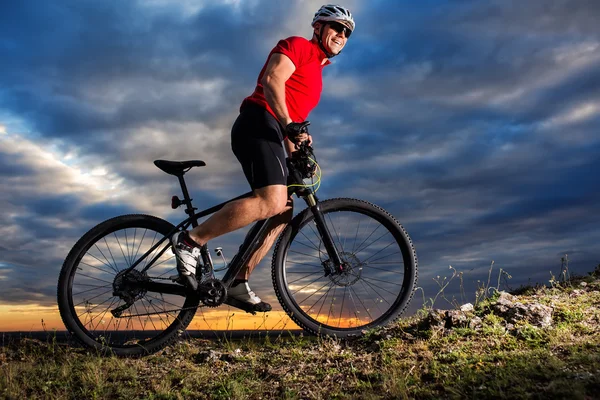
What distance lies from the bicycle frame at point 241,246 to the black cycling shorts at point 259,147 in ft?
1.24

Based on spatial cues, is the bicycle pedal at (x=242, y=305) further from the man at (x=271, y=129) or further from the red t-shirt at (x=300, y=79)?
the red t-shirt at (x=300, y=79)

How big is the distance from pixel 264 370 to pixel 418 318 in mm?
1703

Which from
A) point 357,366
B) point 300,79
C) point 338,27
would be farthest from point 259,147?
point 357,366

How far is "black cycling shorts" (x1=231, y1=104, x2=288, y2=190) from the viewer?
4.87 meters

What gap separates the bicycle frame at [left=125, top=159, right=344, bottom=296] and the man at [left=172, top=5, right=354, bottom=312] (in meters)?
0.12

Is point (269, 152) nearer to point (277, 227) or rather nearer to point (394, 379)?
point (277, 227)

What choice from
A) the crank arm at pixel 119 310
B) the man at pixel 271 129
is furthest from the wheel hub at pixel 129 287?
the man at pixel 271 129

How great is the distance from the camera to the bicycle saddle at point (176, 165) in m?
5.26

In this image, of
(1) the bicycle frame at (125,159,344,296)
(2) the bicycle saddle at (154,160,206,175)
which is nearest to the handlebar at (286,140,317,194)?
(1) the bicycle frame at (125,159,344,296)

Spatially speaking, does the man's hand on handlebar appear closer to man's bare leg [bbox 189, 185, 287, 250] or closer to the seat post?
man's bare leg [bbox 189, 185, 287, 250]

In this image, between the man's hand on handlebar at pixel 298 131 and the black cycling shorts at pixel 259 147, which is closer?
the man's hand on handlebar at pixel 298 131

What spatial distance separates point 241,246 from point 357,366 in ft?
5.63

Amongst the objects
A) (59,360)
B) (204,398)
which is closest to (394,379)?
(204,398)

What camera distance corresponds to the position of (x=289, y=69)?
4824 millimetres
